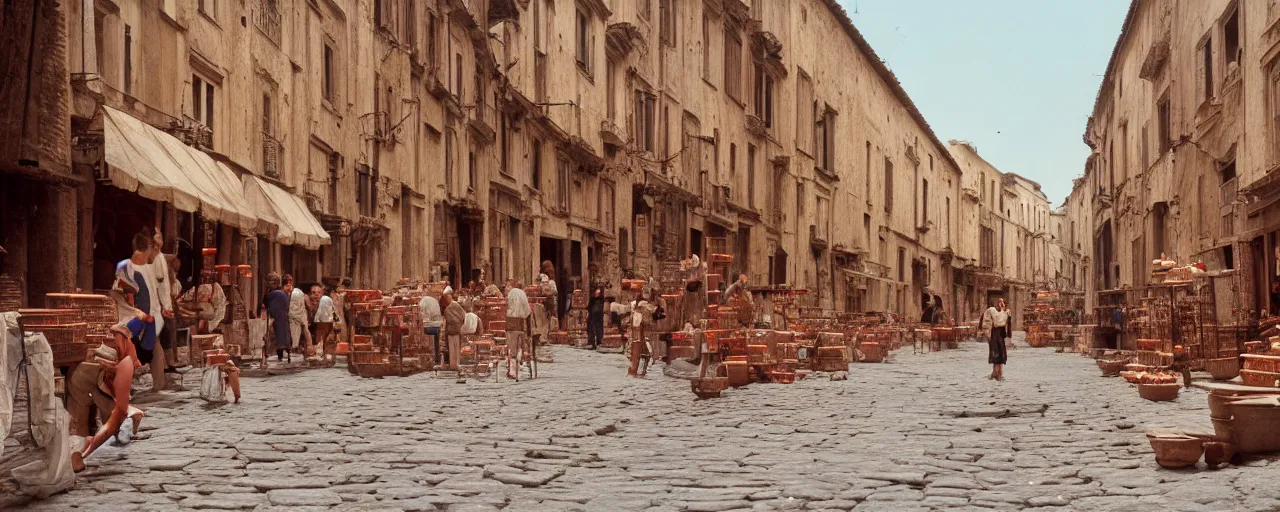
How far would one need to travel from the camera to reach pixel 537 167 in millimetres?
30266

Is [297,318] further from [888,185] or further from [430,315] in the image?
[888,185]

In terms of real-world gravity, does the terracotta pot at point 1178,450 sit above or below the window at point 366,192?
below

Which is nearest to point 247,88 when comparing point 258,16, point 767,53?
point 258,16

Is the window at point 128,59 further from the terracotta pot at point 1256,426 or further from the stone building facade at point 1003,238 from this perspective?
the stone building facade at point 1003,238

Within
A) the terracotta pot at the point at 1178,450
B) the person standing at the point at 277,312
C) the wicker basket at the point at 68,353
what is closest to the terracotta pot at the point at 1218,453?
the terracotta pot at the point at 1178,450


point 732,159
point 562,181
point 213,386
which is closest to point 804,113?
point 732,159

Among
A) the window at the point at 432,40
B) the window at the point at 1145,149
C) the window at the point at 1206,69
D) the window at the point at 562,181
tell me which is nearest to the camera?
the window at the point at 1206,69

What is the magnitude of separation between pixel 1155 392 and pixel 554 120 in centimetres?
1804

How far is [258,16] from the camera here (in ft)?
67.8

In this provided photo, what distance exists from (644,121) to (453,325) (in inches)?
653

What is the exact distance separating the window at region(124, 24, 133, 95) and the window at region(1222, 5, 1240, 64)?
17889 millimetres

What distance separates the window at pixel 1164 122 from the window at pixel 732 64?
39.9 feet

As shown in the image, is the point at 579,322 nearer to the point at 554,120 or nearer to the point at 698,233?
the point at 554,120

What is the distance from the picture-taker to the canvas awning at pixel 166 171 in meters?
14.5
